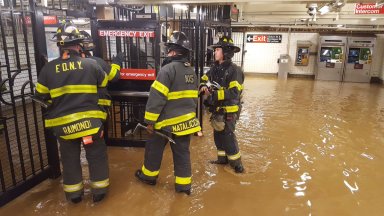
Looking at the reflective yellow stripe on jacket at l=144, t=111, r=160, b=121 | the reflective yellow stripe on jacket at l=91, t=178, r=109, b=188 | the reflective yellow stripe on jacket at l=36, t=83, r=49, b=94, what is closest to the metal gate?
the reflective yellow stripe on jacket at l=36, t=83, r=49, b=94

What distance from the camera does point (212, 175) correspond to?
135 inches

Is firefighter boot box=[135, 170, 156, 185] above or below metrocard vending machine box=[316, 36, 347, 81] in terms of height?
below

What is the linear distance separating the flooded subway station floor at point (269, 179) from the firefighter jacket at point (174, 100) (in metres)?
0.74

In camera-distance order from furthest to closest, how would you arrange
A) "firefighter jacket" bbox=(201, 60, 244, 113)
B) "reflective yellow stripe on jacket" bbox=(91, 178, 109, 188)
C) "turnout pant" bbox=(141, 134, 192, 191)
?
"firefighter jacket" bbox=(201, 60, 244, 113), "turnout pant" bbox=(141, 134, 192, 191), "reflective yellow stripe on jacket" bbox=(91, 178, 109, 188)

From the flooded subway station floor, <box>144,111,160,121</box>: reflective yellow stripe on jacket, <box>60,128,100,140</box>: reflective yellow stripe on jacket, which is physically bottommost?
the flooded subway station floor

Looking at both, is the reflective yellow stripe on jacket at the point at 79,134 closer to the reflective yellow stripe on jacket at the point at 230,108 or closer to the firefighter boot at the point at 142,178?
the firefighter boot at the point at 142,178

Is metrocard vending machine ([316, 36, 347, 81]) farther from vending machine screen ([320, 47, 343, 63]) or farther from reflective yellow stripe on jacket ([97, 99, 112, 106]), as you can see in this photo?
reflective yellow stripe on jacket ([97, 99, 112, 106])

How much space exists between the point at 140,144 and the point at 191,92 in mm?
1680

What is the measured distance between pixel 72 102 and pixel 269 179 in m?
2.27

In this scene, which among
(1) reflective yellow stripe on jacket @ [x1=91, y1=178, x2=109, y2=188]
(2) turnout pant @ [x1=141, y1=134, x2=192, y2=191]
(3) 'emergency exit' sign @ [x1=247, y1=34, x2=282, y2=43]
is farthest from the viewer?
(3) 'emergency exit' sign @ [x1=247, y1=34, x2=282, y2=43]

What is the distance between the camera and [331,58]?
36.9 feet

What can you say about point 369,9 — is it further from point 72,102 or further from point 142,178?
point 72,102

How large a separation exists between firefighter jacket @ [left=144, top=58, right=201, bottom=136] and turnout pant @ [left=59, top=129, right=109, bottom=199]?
544 millimetres

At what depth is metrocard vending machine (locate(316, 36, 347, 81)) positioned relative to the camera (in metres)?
11.1
